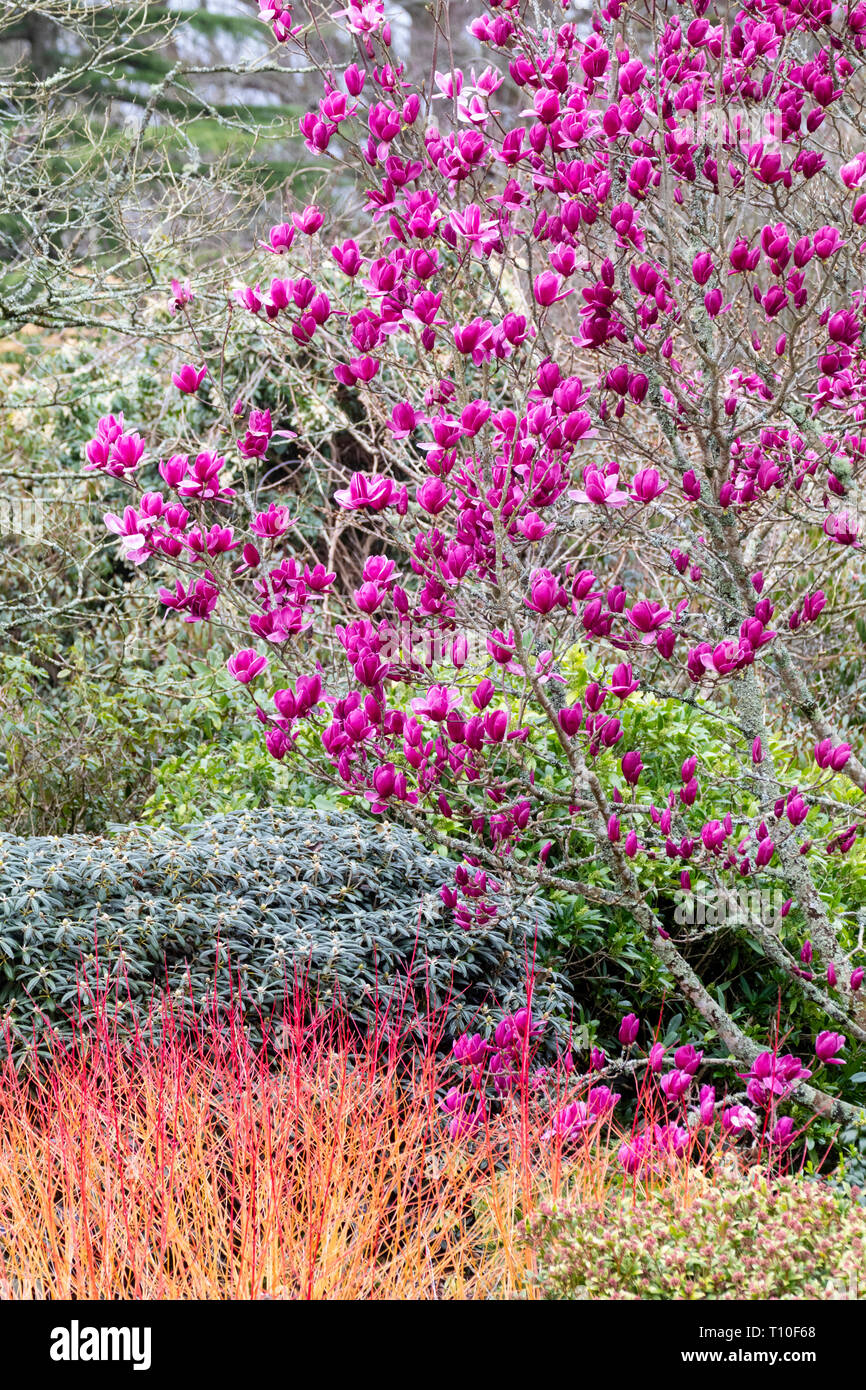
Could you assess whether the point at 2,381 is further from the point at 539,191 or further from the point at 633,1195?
the point at 633,1195

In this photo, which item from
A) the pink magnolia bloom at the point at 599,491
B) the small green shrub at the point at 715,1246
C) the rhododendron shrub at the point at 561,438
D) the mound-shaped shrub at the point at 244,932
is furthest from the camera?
the mound-shaped shrub at the point at 244,932

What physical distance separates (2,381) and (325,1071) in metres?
6.71

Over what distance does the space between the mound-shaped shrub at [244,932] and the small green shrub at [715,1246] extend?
90 centimetres

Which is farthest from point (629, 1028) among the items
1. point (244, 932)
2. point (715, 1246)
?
point (244, 932)

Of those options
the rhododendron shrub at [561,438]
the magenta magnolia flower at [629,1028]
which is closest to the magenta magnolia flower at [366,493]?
the rhododendron shrub at [561,438]

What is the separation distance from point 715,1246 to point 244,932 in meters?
1.54

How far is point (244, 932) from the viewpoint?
3361mm

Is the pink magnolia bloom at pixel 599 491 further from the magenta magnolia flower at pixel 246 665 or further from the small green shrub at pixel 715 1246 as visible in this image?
the small green shrub at pixel 715 1246

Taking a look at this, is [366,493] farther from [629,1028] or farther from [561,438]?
[629,1028]

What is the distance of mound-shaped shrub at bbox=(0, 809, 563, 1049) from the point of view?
3229 millimetres

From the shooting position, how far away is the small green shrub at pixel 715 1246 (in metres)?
2.18

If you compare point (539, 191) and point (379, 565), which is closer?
A: point (379, 565)
